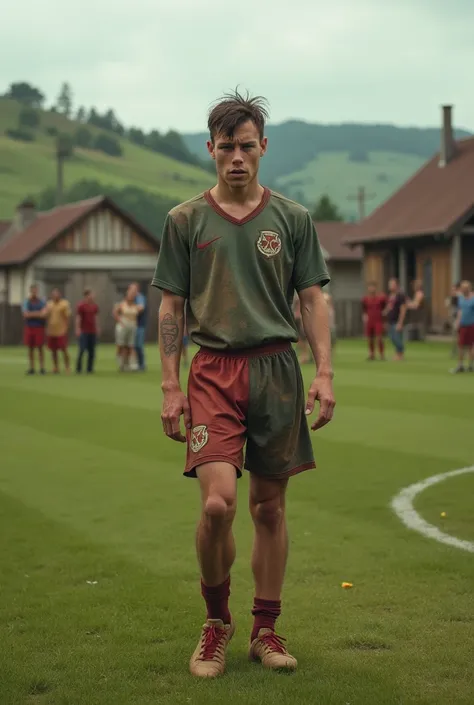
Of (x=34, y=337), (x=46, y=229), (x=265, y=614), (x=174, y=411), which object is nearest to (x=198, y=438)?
(x=174, y=411)

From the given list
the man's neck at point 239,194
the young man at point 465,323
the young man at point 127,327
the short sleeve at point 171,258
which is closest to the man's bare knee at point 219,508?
the short sleeve at point 171,258

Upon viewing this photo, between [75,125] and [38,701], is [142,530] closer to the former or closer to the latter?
[38,701]

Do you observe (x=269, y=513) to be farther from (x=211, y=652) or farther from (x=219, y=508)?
(x=211, y=652)

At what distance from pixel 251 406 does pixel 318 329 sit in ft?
1.55

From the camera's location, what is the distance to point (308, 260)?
596 centimetres

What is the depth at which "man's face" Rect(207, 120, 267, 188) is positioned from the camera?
5.74m

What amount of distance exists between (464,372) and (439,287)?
23208 millimetres

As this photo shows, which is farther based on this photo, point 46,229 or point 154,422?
point 46,229

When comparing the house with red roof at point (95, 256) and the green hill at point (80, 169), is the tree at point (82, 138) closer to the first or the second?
the green hill at point (80, 169)

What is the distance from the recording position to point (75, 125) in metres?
187

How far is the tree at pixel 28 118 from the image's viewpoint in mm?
184625

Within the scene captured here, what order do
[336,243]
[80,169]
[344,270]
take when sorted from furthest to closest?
[80,169]
[336,243]
[344,270]

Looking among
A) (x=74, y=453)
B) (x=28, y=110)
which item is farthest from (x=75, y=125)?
(x=74, y=453)

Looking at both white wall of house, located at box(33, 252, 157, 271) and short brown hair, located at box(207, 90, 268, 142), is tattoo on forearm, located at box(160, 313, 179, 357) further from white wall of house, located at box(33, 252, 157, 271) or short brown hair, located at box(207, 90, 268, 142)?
white wall of house, located at box(33, 252, 157, 271)
